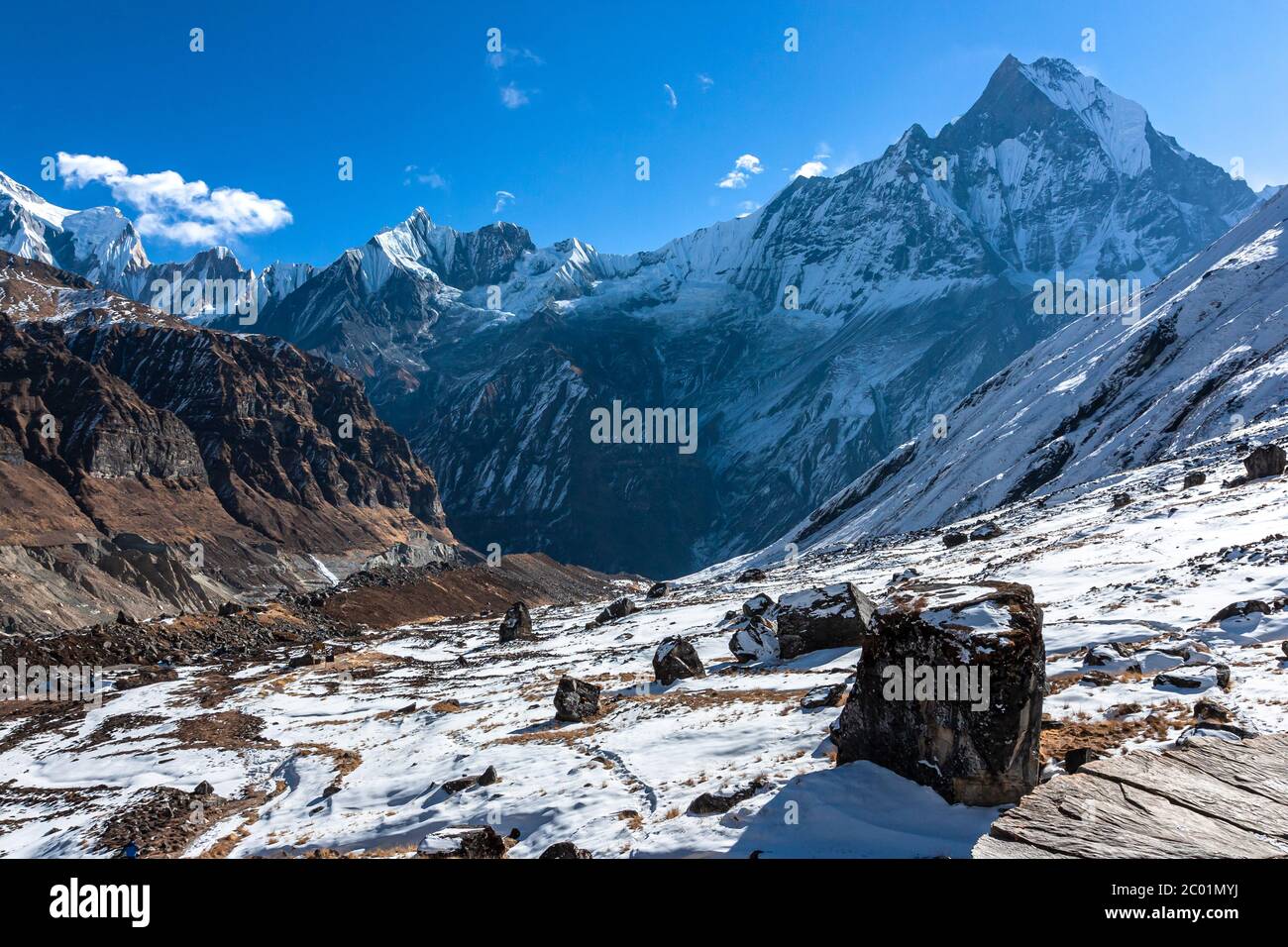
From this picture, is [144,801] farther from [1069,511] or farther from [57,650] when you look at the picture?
[1069,511]

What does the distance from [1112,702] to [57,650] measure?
173 ft

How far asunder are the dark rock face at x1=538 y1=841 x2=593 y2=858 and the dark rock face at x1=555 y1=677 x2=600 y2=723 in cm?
1205

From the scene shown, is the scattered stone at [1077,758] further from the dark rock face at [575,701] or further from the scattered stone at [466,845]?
the dark rock face at [575,701]

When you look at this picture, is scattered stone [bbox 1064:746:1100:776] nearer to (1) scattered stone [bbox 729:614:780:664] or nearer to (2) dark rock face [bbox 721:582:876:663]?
(2) dark rock face [bbox 721:582:876:663]

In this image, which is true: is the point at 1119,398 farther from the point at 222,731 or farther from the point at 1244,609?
the point at 222,731

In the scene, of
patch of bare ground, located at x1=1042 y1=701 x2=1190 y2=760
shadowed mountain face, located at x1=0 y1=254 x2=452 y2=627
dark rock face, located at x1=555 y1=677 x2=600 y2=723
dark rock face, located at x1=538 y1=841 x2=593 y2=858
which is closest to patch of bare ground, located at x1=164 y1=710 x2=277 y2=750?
dark rock face, located at x1=555 y1=677 x2=600 y2=723

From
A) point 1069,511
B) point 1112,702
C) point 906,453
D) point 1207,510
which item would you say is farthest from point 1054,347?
point 1112,702

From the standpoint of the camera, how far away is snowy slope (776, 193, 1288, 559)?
72.5 metres

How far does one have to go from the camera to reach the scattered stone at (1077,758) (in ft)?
37.4

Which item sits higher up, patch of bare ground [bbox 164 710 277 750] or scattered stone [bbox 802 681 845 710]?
scattered stone [bbox 802 681 845 710]

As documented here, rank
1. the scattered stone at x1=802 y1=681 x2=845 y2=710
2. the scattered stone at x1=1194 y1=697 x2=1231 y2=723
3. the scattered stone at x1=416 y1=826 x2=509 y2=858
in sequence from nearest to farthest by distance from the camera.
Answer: the scattered stone at x1=1194 y1=697 x2=1231 y2=723 → the scattered stone at x1=416 y1=826 x2=509 y2=858 → the scattered stone at x1=802 y1=681 x2=845 y2=710

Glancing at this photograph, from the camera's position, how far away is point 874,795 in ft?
40.0
